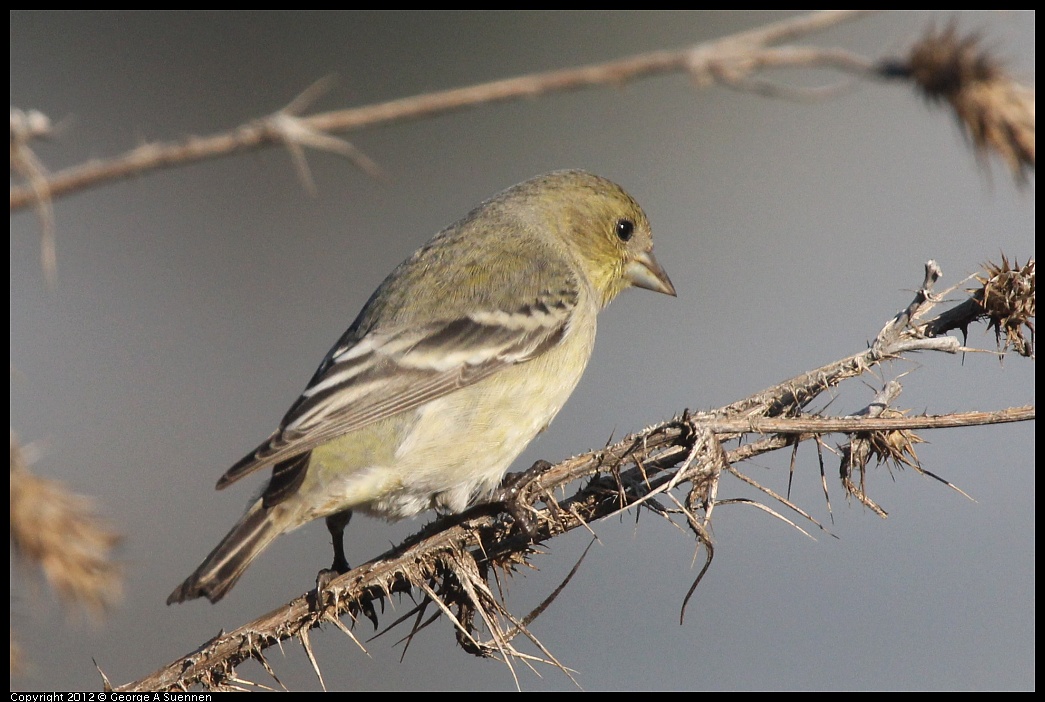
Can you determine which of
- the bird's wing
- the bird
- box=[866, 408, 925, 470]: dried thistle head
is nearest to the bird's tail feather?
the bird

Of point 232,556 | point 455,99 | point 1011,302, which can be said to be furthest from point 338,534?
point 1011,302

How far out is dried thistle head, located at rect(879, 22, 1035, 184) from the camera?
3.33 m

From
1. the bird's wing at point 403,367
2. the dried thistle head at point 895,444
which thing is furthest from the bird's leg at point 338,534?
the dried thistle head at point 895,444

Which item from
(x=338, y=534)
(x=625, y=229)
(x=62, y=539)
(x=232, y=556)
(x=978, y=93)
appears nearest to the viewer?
(x=62, y=539)

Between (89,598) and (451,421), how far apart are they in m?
2.07

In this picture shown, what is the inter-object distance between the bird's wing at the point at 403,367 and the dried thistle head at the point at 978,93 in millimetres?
2265

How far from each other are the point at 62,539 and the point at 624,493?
5.59 ft

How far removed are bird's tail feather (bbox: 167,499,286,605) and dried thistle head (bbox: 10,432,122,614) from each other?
1.69ft

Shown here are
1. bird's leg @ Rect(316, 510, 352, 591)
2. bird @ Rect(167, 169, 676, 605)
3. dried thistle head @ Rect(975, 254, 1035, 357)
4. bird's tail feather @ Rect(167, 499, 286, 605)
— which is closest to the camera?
dried thistle head @ Rect(975, 254, 1035, 357)

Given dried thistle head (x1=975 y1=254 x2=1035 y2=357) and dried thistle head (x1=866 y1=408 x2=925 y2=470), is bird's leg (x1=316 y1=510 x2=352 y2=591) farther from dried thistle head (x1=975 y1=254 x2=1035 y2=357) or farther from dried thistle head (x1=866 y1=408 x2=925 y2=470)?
dried thistle head (x1=975 y1=254 x2=1035 y2=357)

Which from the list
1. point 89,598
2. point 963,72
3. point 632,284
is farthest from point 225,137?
point 632,284

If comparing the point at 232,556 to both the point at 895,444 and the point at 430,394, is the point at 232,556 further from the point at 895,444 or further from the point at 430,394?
the point at 895,444

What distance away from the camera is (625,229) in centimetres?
635

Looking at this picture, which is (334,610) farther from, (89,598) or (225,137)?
(225,137)
